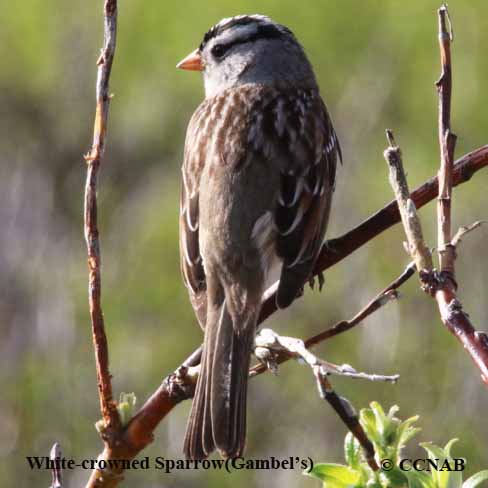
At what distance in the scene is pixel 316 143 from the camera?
3354 mm

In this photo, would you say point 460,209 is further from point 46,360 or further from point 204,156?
point 204,156

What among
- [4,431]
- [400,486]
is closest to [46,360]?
[4,431]

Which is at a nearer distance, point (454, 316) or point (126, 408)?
point (454, 316)

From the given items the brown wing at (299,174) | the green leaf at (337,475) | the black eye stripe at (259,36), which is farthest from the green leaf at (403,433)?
the black eye stripe at (259,36)

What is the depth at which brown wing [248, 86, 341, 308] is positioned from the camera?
2.95m

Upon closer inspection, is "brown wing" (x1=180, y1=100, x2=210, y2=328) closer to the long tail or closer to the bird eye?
the long tail

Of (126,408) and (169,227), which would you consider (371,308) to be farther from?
(169,227)

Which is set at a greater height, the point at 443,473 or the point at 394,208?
the point at 394,208

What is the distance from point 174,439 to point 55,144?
3016 millimetres

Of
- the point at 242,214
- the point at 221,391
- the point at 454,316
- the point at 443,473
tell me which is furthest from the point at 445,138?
the point at 242,214

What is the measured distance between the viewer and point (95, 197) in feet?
5.82

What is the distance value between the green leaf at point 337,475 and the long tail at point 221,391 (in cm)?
66

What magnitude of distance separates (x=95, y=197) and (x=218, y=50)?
2.19 meters

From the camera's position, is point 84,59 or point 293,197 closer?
point 293,197
